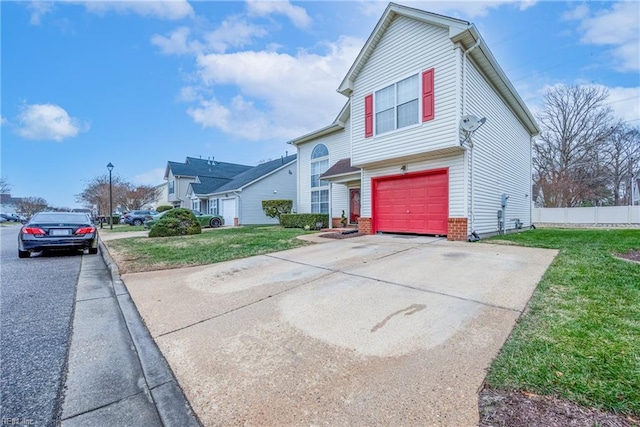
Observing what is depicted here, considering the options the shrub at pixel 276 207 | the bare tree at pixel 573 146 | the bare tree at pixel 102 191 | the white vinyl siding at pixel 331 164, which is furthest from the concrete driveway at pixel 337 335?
the bare tree at pixel 102 191

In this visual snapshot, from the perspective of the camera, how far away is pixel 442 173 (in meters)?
8.82

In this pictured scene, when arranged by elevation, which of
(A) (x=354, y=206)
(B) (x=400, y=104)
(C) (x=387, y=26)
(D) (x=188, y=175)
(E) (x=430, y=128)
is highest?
(C) (x=387, y=26)

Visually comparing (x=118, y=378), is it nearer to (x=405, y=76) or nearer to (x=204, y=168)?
(x=405, y=76)

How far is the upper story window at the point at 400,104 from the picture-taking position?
27.7ft

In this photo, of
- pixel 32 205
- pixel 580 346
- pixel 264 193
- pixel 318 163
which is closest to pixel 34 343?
pixel 580 346

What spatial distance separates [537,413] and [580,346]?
108 cm

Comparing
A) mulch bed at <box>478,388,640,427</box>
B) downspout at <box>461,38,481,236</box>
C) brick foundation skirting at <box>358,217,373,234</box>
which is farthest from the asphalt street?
downspout at <box>461,38,481,236</box>

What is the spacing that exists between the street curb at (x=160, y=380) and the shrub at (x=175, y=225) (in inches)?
381

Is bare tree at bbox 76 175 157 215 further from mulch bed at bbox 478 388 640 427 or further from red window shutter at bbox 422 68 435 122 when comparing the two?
mulch bed at bbox 478 388 640 427

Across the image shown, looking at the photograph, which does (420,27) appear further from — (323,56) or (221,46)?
(221,46)

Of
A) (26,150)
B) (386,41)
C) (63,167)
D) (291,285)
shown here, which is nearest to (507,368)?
(291,285)

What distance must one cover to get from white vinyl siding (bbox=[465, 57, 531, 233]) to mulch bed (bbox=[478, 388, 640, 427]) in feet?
25.4

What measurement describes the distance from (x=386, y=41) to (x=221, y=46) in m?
7.85

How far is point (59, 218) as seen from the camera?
7.77m
